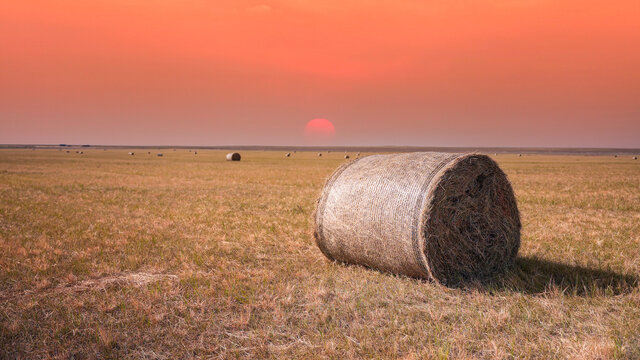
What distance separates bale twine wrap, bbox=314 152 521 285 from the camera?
726 centimetres

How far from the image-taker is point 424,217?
707 centimetres

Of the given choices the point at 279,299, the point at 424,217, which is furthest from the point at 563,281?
the point at 279,299

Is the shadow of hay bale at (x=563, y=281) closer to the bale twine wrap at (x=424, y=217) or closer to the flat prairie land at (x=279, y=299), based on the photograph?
the flat prairie land at (x=279, y=299)

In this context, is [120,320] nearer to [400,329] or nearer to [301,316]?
[301,316]

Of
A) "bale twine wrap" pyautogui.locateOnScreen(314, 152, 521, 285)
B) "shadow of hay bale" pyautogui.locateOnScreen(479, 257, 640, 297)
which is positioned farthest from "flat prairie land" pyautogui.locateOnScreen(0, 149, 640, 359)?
"bale twine wrap" pyautogui.locateOnScreen(314, 152, 521, 285)

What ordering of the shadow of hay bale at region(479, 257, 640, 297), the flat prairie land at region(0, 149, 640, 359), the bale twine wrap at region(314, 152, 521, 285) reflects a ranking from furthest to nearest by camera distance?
the bale twine wrap at region(314, 152, 521, 285), the shadow of hay bale at region(479, 257, 640, 297), the flat prairie land at region(0, 149, 640, 359)

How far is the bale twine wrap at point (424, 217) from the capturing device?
7.26 meters

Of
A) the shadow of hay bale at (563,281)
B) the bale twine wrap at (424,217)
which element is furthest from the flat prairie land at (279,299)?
the bale twine wrap at (424,217)

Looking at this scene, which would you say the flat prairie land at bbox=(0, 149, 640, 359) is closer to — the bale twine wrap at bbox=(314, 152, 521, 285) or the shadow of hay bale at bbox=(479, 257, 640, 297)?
the shadow of hay bale at bbox=(479, 257, 640, 297)

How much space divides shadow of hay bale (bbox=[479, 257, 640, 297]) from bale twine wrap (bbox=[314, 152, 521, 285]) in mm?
422

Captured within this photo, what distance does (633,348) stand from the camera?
16.1 ft

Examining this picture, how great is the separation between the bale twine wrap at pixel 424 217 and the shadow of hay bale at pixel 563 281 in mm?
422

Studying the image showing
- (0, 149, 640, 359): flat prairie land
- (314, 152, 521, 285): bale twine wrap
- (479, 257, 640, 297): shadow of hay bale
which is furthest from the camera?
(314, 152, 521, 285): bale twine wrap

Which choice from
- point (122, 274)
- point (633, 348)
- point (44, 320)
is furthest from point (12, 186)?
point (633, 348)
